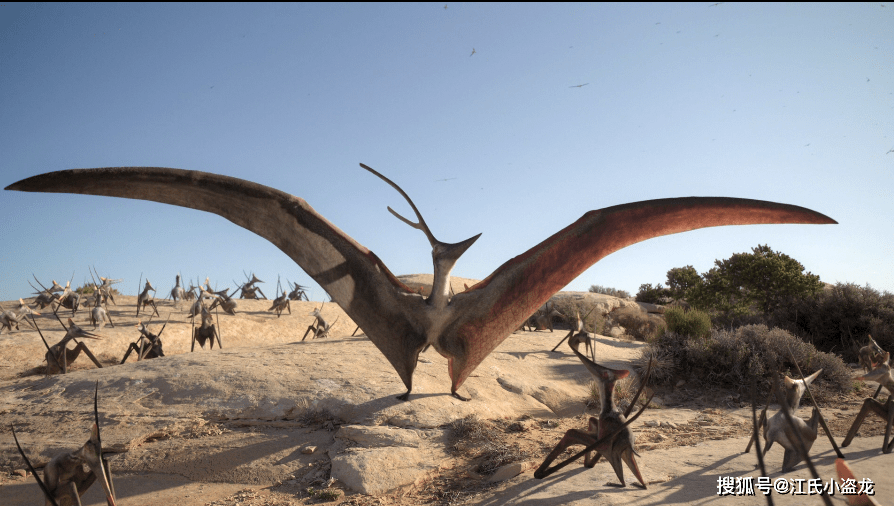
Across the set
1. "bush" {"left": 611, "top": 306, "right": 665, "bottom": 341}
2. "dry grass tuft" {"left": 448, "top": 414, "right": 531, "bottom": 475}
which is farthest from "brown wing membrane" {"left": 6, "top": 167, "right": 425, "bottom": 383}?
"bush" {"left": 611, "top": 306, "right": 665, "bottom": 341}

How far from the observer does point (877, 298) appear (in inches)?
490

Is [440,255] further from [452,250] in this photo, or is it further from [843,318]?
[843,318]

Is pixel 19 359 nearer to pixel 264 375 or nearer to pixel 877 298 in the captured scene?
pixel 264 375

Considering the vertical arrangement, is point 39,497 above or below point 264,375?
below

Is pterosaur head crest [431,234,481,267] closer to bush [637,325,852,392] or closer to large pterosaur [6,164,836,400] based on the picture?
large pterosaur [6,164,836,400]

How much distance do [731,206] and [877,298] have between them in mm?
15007

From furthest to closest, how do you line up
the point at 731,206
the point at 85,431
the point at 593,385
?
the point at 593,385, the point at 85,431, the point at 731,206

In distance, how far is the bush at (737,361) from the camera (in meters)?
7.88

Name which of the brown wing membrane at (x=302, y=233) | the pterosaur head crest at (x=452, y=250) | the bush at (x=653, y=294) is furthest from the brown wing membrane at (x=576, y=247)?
the bush at (x=653, y=294)

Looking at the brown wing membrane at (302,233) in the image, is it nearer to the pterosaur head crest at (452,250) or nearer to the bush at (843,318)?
the pterosaur head crest at (452,250)

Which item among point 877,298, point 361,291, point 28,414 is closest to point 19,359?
point 28,414

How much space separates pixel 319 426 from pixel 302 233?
2.95 meters

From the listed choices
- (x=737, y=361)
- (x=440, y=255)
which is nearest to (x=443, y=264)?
(x=440, y=255)

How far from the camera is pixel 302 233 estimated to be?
2295 mm
